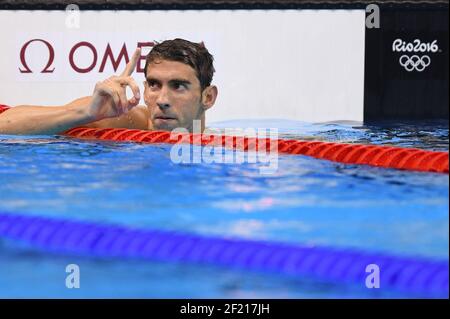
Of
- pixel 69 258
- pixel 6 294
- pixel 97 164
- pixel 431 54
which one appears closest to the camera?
pixel 6 294

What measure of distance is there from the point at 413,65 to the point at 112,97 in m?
4.78

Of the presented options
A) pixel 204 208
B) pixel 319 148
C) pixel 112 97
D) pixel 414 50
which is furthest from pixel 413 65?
pixel 204 208

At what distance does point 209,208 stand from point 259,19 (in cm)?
609

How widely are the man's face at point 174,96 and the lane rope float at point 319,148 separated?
64cm

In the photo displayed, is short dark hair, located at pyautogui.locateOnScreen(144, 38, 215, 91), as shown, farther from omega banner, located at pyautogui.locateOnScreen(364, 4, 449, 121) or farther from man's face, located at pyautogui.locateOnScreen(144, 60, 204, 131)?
omega banner, located at pyautogui.locateOnScreen(364, 4, 449, 121)

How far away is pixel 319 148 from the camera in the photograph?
756 centimetres

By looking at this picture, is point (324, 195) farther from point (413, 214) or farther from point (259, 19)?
point (259, 19)

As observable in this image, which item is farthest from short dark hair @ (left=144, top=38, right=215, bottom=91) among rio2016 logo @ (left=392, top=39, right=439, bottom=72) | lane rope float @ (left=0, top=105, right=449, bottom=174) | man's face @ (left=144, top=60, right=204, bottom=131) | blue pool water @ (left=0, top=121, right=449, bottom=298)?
rio2016 logo @ (left=392, top=39, right=439, bottom=72)

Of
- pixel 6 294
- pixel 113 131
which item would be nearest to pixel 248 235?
pixel 6 294

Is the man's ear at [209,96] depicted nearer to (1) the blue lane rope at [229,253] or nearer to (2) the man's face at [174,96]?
(2) the man's face at [174,96]

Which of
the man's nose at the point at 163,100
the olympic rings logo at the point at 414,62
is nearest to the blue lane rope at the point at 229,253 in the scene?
the man's nose at the point at 163,100

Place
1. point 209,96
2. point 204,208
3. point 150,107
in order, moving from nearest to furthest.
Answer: point 204,208
point 150,107
point 209,96

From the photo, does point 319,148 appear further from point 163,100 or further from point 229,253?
point 229,253
